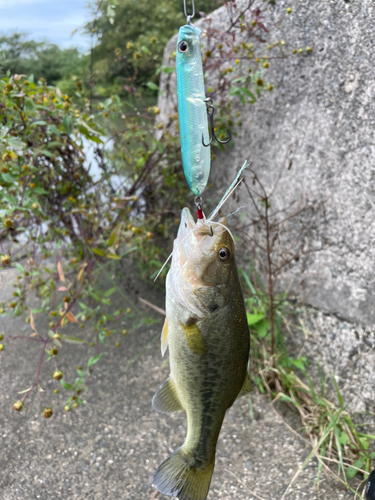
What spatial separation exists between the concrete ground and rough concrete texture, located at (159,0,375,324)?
0.90 m

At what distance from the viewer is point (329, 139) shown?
7.77ft

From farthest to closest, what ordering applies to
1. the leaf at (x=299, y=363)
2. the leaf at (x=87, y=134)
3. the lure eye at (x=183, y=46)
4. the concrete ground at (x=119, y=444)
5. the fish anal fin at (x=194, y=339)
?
1. the leaf at (x=299, y=363)
2. the leaf at (x=87, y=134)
3. the concrete ground at (x=119, y=444)
4. the fish anal fin at (x=194, y=339)
5. the lure eye at (x=183, y=46)

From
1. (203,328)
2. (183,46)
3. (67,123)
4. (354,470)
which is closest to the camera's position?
(183,46)

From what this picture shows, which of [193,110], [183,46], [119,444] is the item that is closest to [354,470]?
[119,444]

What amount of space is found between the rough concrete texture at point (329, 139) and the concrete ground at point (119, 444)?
0.90 meters

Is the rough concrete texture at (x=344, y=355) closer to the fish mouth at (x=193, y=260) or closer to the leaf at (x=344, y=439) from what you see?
the leaf at (x=344, y=439)

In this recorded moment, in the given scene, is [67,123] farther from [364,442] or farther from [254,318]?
[364,442]

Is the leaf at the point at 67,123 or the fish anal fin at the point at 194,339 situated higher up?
the leaf at the point at 67,123


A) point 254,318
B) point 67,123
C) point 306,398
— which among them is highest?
point 67,123

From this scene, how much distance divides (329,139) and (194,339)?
177cm

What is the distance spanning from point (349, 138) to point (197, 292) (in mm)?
1658

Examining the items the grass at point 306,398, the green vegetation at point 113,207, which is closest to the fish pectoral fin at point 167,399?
the green vegetation at point 113,207

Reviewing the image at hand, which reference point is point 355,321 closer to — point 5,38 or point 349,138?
point 349,138

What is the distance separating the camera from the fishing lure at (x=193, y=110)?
100cm
